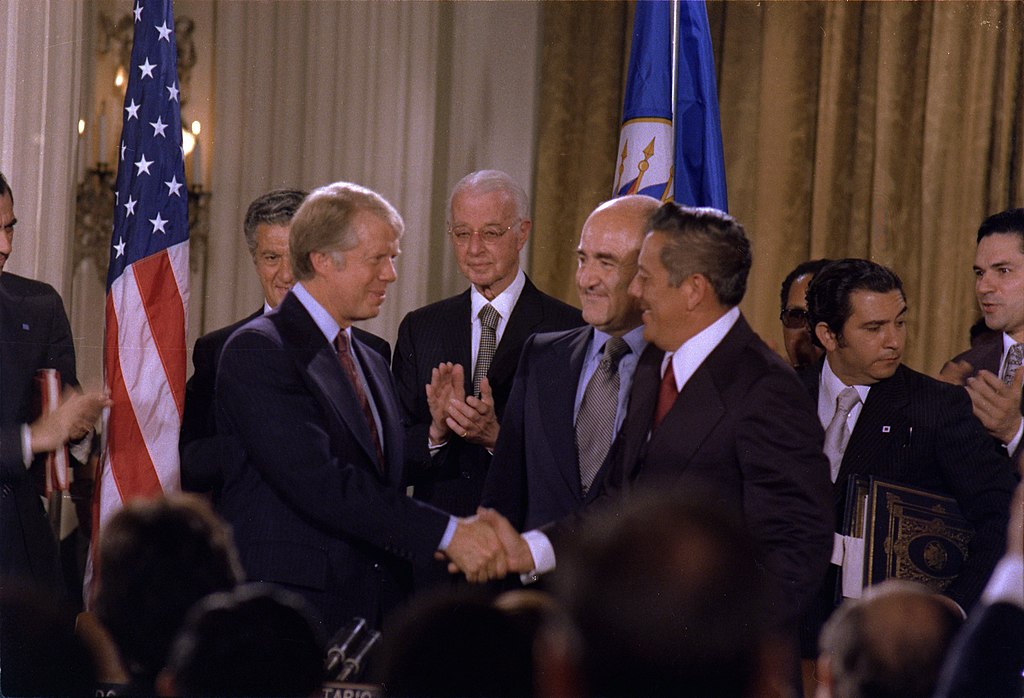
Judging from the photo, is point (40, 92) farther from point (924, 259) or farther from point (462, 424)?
point (924, 259)

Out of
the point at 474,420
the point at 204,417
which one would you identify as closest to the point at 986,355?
the point at 474,420

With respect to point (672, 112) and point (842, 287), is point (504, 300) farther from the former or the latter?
point (842, 287)

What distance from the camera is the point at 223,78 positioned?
3.58 metres

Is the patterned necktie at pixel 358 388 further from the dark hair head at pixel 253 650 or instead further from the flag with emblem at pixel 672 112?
the flag with emblem at pixel 672 112

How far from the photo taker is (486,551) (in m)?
3.05

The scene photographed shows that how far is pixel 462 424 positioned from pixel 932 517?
1.30 metres

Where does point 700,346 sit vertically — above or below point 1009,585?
above

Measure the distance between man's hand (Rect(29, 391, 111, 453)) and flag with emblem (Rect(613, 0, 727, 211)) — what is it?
1.72m

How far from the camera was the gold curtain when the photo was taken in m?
3.62

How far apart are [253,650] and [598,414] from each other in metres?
1.07

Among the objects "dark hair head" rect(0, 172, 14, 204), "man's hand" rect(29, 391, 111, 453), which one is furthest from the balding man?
"dark hair head" rect(0, 172, 14, 204)

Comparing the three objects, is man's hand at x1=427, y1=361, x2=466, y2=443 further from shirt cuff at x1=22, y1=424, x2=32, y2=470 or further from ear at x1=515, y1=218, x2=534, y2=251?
shirt cuff at x1=22, y1=424, x2=32, y2=470

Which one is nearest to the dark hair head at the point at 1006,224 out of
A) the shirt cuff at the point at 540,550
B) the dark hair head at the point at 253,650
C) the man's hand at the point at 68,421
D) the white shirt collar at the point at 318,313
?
A: the shirt cuff at the point at 540,550

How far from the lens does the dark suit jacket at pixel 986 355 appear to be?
136 inches
